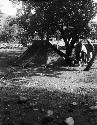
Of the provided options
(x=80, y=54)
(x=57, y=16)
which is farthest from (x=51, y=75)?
(x=80, y=54)

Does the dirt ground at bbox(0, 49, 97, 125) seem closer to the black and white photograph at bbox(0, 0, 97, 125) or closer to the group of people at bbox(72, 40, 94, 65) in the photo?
the black and white photograph at bbox(0, 0, 97, 125)

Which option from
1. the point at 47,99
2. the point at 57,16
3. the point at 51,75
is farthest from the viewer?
the point at 57,16

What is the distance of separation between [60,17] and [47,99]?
10889 mm

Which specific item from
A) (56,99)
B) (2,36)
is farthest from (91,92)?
(2,36)

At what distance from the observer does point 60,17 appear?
20.3 m

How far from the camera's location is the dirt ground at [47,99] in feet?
27.3

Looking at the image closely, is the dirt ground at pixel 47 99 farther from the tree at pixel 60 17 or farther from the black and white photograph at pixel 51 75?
the tree at pixel 60 17

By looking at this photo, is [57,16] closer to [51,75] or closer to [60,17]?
[60,17]

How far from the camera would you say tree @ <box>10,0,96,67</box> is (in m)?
19.5

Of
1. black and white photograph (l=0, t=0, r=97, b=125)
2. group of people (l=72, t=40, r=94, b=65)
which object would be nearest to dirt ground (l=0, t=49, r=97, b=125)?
black and white photograph (l=0, t=0, r=97, b=125)

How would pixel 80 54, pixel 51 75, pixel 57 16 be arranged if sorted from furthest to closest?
pixel 80 54 < pixel 57 16 < pixel 51 75

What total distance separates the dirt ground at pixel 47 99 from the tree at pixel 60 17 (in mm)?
5671

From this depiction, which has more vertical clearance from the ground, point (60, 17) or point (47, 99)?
point (60, 17)

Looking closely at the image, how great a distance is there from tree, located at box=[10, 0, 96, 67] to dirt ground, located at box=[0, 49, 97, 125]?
567 cm
